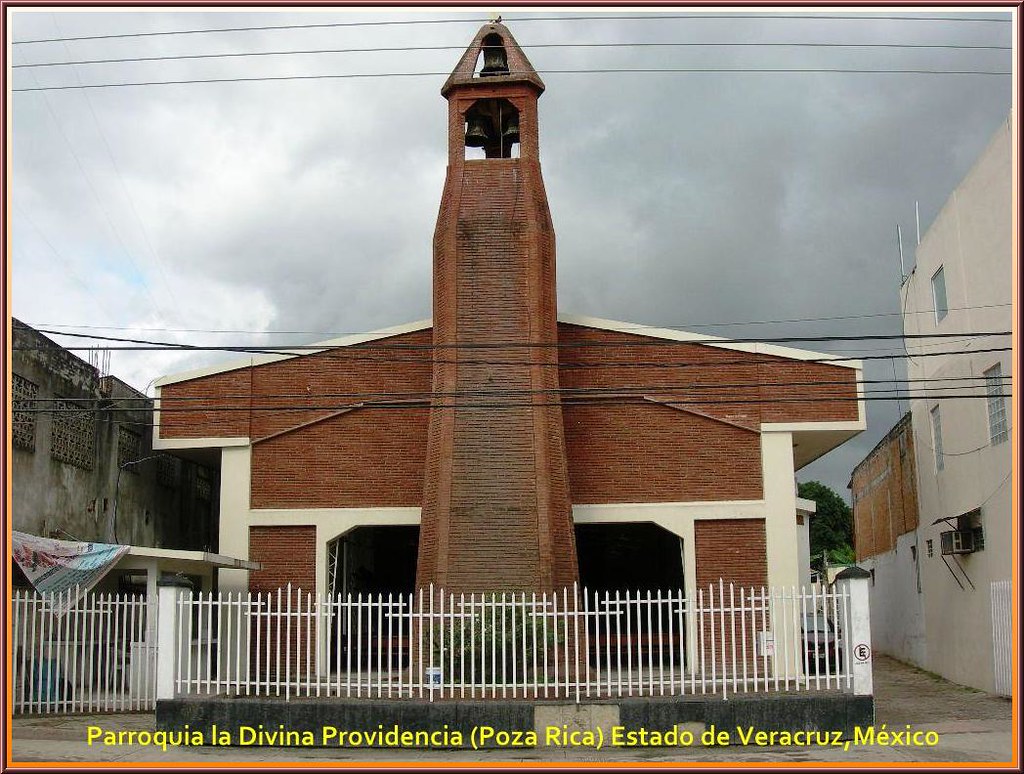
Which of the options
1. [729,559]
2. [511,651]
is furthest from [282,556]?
[729,559]

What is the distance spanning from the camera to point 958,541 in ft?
66.1

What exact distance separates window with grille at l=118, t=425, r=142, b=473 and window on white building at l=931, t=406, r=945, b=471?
1617 cm

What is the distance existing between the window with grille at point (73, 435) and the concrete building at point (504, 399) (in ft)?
4.41

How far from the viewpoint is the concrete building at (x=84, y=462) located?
16.8m

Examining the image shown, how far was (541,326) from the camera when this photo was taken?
18359 millimetres

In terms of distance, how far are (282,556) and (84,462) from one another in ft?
12.5

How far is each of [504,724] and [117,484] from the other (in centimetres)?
1096

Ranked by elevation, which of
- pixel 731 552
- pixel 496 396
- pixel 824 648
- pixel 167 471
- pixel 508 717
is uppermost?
pixel 496 396

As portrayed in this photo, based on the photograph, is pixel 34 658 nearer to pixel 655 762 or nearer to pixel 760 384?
pixel 655 762

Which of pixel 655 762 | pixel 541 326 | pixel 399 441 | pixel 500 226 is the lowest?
pixel 655 762

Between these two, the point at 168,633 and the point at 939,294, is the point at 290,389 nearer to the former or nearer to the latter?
the point at 168,633

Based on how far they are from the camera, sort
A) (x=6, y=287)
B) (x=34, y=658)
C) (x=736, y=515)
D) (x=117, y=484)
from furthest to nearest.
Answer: (x=117, y=484)
(x=736, y=515)
(x=34, y=658)
(x=6, y=287)

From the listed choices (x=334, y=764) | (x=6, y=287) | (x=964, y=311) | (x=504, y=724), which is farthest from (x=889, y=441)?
(x=6, y=287)

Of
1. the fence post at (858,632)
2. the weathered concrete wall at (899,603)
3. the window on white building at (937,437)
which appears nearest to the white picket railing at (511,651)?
the fence post at (858,632)
